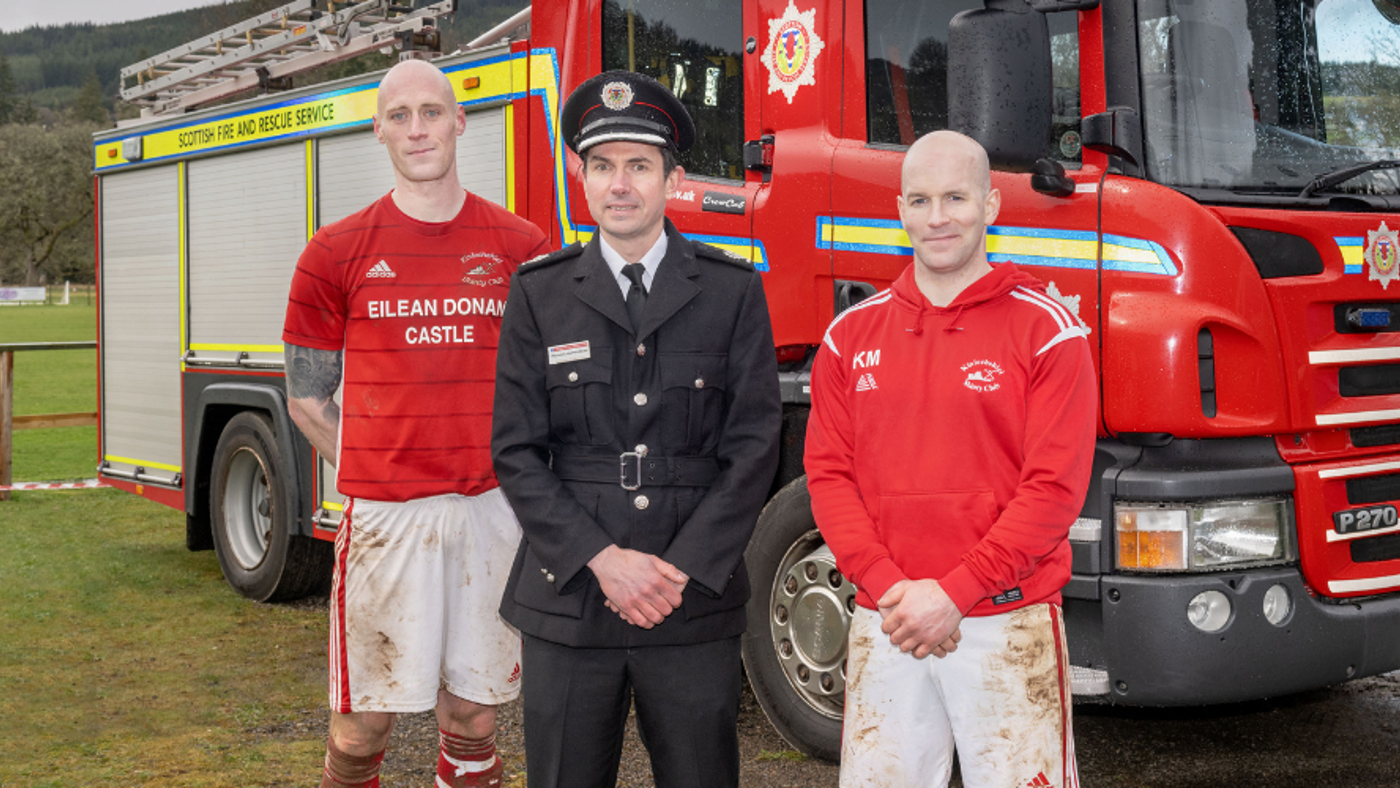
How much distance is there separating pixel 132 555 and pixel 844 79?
6179 millimetres

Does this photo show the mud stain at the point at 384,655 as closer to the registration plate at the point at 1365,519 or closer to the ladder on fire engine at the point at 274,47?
the registration plate at the point at 1365,519

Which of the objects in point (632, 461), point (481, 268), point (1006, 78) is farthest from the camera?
point (481, 268)

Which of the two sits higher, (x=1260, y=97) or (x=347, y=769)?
(x=1260, y=97)

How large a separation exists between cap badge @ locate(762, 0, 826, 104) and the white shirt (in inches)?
70.4

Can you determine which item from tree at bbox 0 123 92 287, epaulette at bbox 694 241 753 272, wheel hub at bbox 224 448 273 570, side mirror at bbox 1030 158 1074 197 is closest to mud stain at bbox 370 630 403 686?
epaulette at bbox 694 241 753 272

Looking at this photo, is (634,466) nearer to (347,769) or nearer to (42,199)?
(347,769)

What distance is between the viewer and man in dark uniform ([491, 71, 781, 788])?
2729 millimetres

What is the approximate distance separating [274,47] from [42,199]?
79.3m

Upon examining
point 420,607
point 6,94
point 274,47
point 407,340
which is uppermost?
point 6,94

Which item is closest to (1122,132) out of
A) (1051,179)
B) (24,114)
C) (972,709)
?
(1051,179)

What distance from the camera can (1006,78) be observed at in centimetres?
340

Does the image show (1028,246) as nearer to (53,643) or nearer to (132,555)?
(53,643)

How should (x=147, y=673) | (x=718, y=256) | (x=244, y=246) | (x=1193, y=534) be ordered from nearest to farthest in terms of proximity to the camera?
(x=718, y=256) → (x=1193, y=534) → (x=147, y=673) → (x=244, y=246)

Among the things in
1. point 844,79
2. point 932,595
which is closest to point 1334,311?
point 844,79
